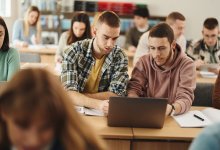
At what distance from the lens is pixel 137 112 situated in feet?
6.34

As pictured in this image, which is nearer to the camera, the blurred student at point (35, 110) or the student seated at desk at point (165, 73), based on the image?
the blurred student at point (35, 110)

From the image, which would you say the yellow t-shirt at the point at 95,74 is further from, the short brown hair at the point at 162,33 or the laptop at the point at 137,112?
the laptop at the point at 137,112

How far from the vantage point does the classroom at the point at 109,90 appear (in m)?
0.93

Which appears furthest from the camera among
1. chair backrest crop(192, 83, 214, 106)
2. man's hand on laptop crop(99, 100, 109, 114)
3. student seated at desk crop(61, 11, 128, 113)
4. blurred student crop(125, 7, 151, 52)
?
blurred student crop(125, 7, 151, 52)

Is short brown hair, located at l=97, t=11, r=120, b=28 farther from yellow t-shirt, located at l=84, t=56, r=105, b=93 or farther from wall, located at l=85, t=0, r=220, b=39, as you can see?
wall, located at l=85, t=0, r=220, b=39

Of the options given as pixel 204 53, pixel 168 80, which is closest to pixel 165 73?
pixel 168 80

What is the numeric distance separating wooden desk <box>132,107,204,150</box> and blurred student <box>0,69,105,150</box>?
102 centimetres

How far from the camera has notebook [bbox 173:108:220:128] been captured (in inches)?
83.4

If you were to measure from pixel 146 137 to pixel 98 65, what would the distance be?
69 cm

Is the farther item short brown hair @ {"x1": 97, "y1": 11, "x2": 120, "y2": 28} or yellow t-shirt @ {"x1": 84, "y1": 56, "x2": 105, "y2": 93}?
yellow t-shirt @ {"x1": 84, "y1": 56, "x2": 105, "y2": 93}

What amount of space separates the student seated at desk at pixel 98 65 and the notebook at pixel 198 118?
0.44m

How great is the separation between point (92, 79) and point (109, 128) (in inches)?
21.1

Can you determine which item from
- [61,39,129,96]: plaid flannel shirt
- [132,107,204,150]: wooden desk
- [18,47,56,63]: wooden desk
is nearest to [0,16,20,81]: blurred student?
[61,39,129,96]: plaid flannel shirt

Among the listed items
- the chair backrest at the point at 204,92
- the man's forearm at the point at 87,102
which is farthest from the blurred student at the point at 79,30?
the man's forearm at the point at 87,102
